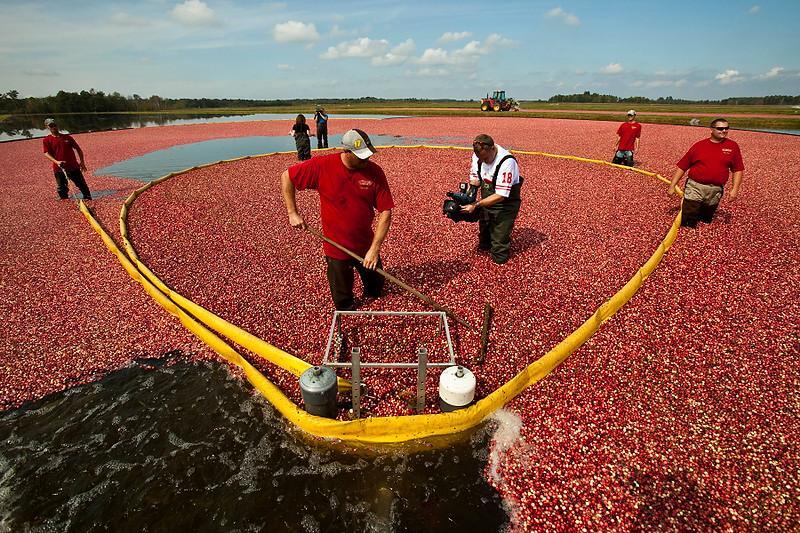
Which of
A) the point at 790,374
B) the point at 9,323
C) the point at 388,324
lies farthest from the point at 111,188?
the point at 790,374

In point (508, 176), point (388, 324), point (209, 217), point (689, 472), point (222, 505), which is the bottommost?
point (222, 505)

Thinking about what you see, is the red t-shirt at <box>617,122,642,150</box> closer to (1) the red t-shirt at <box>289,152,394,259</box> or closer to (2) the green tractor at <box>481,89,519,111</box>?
(1) the red t-shirt at <box>289,152,394,259</box>

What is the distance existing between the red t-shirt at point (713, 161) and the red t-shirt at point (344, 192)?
6.86 meters

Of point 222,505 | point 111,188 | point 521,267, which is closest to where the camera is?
point 222,505

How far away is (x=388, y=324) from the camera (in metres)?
5.92

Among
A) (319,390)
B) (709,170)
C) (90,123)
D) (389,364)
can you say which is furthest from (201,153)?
(90,123)

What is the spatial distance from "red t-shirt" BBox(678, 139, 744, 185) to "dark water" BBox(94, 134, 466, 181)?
1836 centimetres

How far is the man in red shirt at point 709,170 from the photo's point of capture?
7957mm

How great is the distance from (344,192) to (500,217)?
3296mm

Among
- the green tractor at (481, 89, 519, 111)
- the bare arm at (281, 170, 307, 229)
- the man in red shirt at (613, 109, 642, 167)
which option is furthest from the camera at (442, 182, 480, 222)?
the green tractor at (481, 89, 519, 111)

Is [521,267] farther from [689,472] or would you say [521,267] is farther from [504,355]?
[689,472]

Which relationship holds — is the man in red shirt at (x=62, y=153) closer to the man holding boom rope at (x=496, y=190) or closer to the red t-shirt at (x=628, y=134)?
the man holding boom rope at (x=496, y=190)

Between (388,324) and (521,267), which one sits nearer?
(388,324)

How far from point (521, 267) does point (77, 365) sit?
7158mm
